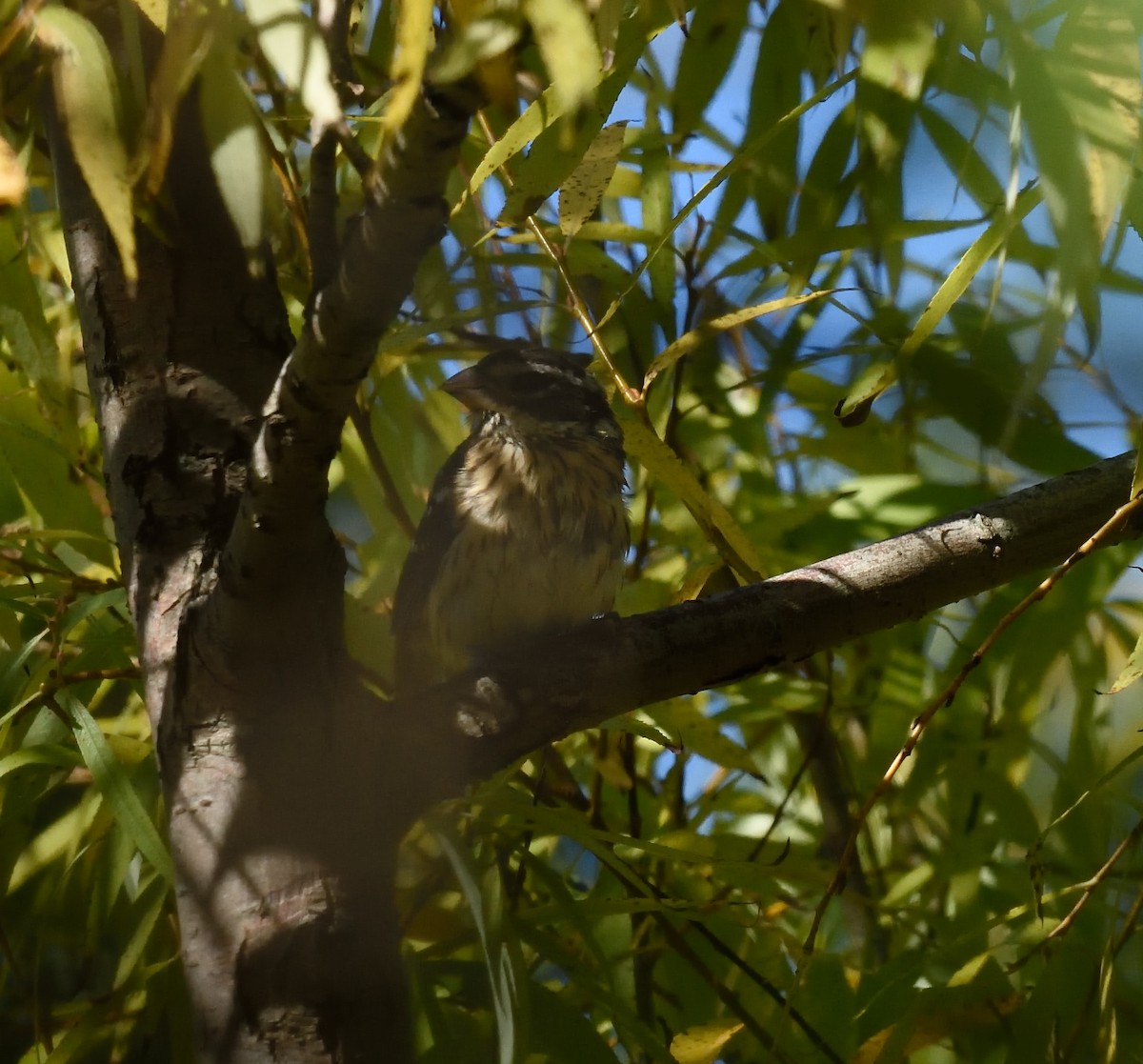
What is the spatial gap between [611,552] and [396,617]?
360 millimetres

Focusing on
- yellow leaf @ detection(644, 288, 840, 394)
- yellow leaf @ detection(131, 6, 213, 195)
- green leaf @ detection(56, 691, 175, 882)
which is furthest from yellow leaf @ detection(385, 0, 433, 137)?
green leaf @ detection(56, 691, 175, 882)

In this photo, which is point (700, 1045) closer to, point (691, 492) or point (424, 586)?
point (691, 492)

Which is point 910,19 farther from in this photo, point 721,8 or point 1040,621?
point 1040,621

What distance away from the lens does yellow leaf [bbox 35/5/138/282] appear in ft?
2.97

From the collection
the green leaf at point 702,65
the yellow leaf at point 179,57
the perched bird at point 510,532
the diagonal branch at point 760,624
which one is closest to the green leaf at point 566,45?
the yellow leaf at point 179,57

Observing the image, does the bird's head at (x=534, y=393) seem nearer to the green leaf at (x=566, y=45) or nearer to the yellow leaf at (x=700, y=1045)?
the yellow leaf at (x=700, y=1045)

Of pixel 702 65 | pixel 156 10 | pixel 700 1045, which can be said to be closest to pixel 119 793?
pixel 700 1045

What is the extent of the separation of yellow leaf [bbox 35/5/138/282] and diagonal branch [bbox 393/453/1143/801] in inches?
22.9

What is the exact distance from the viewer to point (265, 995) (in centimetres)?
120

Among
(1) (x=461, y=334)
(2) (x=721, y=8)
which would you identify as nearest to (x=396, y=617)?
(1) (x=461, y=334)

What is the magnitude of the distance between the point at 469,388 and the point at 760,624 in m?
0.86

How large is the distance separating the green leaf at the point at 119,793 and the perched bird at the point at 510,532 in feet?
2.24

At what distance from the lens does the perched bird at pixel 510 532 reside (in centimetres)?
213

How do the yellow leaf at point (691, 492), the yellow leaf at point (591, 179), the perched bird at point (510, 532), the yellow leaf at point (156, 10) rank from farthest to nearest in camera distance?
the perched bird at point (510, 532) < the yellow leaf at point (691, 492) < the yellow leaf at point (591, 179) < the yellow leaf at point (156, 10)
